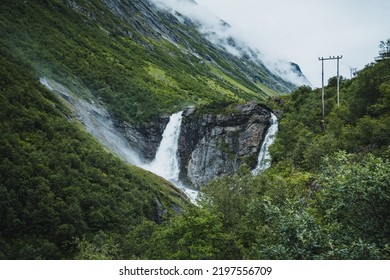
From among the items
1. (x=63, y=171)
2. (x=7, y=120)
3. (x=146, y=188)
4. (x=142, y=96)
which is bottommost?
(x=146, y=188)

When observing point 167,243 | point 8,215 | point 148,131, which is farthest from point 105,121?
point 167,243

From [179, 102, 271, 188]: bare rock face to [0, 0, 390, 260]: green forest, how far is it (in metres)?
5.37

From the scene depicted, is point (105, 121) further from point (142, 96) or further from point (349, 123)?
point (349, 123)

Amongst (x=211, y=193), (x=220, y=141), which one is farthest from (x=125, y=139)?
(x=211, y=193)

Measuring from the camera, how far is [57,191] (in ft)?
151

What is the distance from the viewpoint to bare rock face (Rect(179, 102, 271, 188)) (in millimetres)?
88188

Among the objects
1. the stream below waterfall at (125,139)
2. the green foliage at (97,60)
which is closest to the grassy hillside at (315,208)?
the stream below waterfall at (125,139)

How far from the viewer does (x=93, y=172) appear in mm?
Result: 55000

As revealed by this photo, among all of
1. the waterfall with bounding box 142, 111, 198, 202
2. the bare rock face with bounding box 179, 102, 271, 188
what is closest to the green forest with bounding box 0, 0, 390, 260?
the bare rock face with bounding box 179, 102, 271, 188

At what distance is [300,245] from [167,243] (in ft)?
42.7

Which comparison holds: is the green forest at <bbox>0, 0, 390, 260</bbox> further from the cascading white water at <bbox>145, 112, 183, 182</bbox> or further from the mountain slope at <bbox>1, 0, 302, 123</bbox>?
the cascading white water at <bbox>145, 112, 183, 182</bbox>

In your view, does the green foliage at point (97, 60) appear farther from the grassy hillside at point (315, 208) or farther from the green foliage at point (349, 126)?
the grassy hillside at point (315, 208)

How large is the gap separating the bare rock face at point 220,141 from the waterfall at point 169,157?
2.02 meters

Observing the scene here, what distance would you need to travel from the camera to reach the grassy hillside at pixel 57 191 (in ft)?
129
